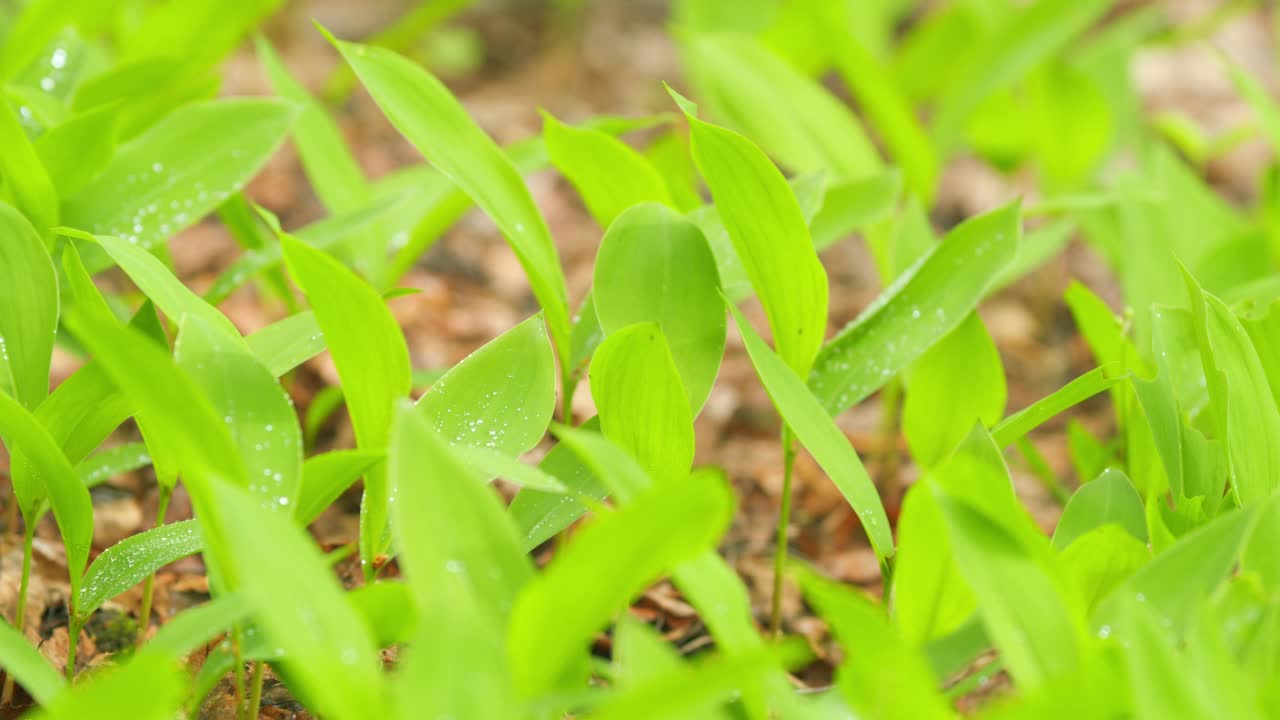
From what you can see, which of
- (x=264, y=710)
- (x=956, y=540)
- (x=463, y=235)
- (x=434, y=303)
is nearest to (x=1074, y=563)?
(x=956, y=540)

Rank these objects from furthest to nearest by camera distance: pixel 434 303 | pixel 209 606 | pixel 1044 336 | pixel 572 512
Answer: pixel 1044 336, pixel 434 303, pixel 572 512, pixel 209 606

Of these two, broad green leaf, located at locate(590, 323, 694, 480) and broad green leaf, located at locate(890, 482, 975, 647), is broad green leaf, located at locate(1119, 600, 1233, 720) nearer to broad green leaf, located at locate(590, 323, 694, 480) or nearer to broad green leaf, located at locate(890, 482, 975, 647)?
broad green leaf, located at locate(890, 482, 975, 647)

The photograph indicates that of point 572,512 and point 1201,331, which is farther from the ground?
point 1201,331

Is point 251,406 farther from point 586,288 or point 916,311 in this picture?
point 586,288

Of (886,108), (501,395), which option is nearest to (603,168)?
(501,395)

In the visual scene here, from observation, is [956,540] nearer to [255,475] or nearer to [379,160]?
[255,475]

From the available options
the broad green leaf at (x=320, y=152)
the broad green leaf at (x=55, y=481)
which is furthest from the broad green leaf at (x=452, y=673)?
the broad green leaf at (x=320, y=152)
